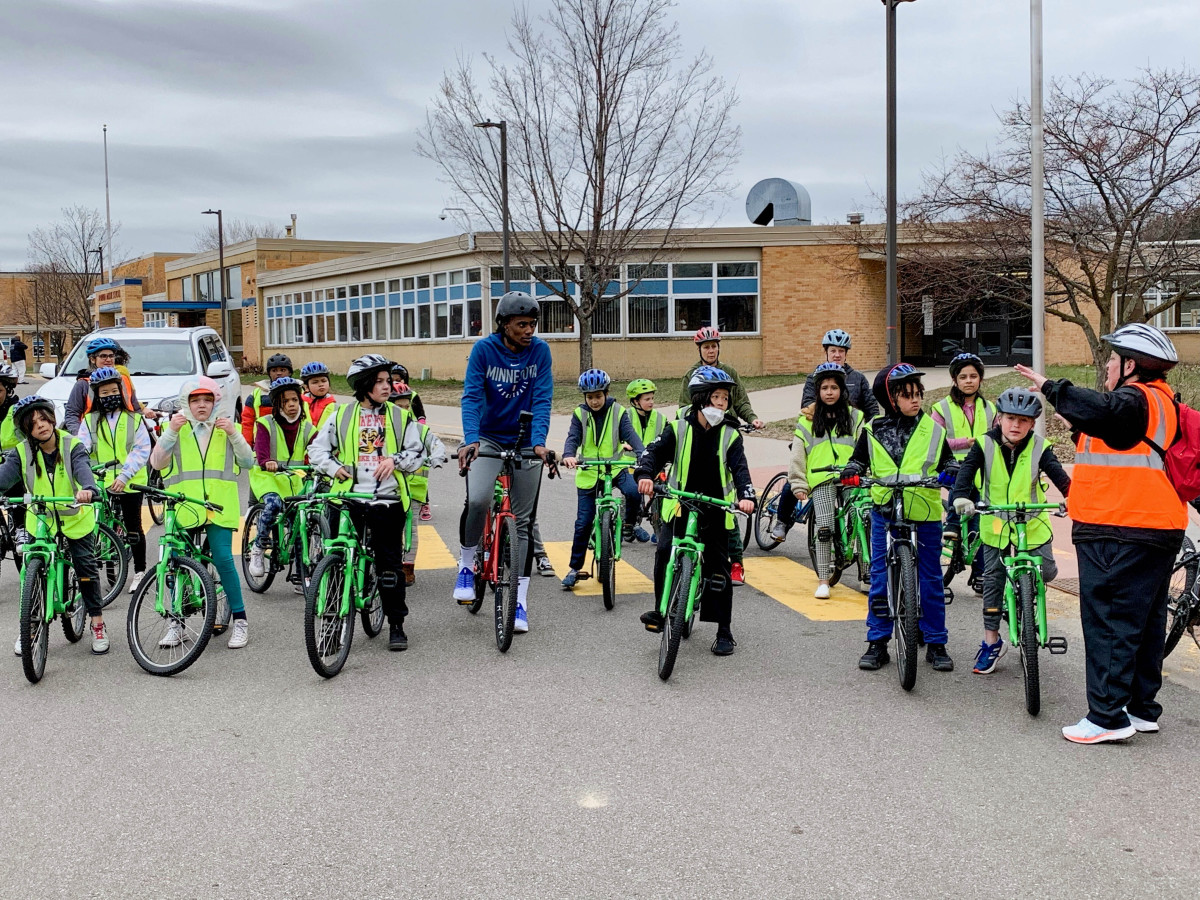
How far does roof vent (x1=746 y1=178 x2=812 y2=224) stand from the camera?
129 feet

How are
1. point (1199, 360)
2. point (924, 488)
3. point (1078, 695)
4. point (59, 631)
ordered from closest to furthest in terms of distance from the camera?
point (1078, 695), point (924, 488), point (59, 631), point (1199, 360)

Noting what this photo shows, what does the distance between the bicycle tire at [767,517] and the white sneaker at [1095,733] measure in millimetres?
5174

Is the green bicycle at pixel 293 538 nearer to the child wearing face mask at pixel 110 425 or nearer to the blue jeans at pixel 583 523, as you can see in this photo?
the child wearing face mask at pixel 110 425

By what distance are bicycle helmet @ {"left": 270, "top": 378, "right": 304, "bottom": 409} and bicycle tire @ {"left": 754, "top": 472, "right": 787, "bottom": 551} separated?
415 cm

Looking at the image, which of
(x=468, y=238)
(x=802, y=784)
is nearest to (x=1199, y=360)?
(x=468, y=238)

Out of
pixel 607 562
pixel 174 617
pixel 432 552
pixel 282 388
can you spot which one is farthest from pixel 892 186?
pixel 174 617

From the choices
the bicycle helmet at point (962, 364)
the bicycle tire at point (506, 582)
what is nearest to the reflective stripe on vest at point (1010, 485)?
the bicycle helmet at point (962, 364)

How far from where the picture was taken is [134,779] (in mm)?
4797

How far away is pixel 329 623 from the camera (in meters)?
6.35

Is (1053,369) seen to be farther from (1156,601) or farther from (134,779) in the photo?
(134,779)

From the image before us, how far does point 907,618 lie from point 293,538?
15.2 feet

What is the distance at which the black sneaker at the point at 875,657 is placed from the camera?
6.48m

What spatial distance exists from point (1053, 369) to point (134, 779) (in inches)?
1213

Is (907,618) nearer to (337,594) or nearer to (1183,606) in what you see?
(1183,606)
